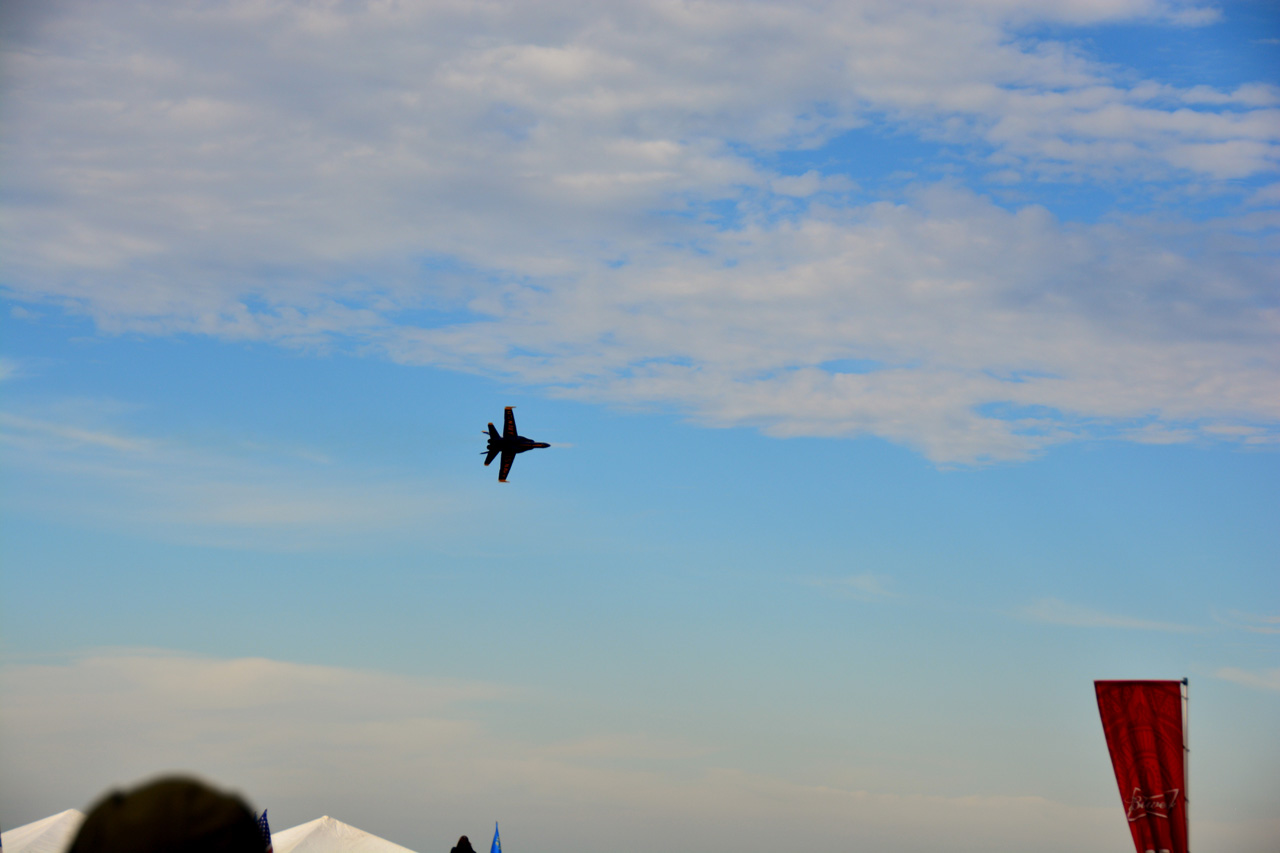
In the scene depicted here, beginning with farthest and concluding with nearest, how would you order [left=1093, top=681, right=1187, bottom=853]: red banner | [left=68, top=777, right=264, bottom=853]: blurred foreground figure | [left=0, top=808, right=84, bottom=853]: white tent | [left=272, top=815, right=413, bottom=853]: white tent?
[left=272, top=815, right=413, bottom=853]: white tent, [left=0, top=808, right=84, bottom=853]: white tent, [left=1093, top=681, right=1187, bottom=853]: red banner, [left=68, top=777, right=264, bottom=853]: blurred foreground figure

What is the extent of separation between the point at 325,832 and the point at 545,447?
2426 cm

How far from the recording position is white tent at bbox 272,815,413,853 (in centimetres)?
5066

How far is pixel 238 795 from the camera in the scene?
7.78ft

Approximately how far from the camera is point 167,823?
93.4 inches

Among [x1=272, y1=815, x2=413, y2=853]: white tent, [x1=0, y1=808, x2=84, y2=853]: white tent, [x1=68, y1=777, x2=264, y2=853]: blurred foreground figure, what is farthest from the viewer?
[x1=272, y1=815, x2=413, y2=853]: white tent

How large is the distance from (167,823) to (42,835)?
53055 millimetres

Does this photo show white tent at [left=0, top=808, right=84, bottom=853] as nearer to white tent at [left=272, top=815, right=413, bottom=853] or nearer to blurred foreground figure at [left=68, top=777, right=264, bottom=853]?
white tent at [left=272, top=815, right=413, bottom=853]

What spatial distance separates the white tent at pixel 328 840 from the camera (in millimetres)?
50656

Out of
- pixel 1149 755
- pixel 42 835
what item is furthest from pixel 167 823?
pixel 42 835

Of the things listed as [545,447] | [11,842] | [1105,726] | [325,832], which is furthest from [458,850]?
[545,447]

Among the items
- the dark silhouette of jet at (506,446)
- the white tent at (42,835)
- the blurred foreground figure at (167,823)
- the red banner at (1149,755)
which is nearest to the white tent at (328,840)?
the white tent at (42,835)

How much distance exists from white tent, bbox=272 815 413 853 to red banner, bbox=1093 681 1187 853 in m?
37.8

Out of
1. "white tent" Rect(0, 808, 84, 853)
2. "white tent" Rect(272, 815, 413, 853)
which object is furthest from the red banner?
"white tent" Rect(0, 808, 84, 853)

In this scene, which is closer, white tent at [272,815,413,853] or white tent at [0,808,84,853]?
white tent at [0,808,84,853]
